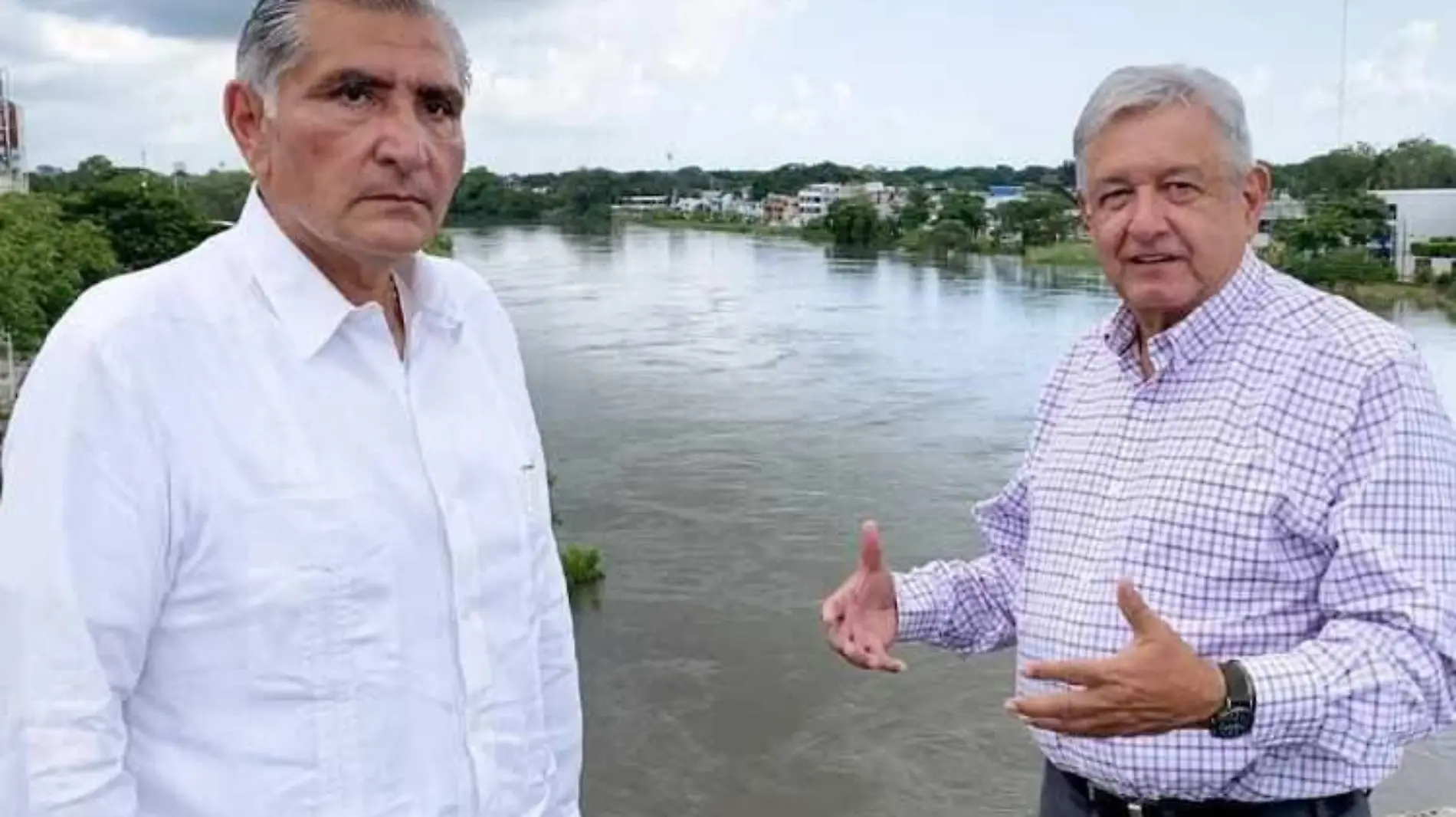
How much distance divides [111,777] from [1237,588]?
76 centimetres

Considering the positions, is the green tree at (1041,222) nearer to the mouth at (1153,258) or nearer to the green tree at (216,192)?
the green tree at (216,192)

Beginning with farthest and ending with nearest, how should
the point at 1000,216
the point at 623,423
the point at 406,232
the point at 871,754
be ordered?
the point at 1000,216, the point at 623,423, the point at 871,754, the point at 406,232

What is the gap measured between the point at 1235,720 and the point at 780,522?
941 centimetres

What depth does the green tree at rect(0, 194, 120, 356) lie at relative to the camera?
10141mm

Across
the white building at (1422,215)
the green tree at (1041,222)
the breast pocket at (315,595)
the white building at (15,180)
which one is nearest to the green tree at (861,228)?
the green tree at (1041,222)

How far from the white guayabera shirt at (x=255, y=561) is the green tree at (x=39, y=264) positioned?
9.40m

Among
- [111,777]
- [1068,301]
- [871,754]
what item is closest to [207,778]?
[111,777]

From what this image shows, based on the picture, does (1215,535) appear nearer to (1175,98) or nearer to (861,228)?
(1175,98)

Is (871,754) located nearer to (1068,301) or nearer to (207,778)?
(207,778)

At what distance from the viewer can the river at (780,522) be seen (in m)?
6.88

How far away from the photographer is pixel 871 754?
705 cm

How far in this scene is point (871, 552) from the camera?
1.22 metres

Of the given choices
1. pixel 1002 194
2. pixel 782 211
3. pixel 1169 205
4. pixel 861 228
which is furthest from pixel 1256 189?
pixel 782 211

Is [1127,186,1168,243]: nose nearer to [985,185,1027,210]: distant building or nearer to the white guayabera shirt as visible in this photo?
the white guayabera shirt
